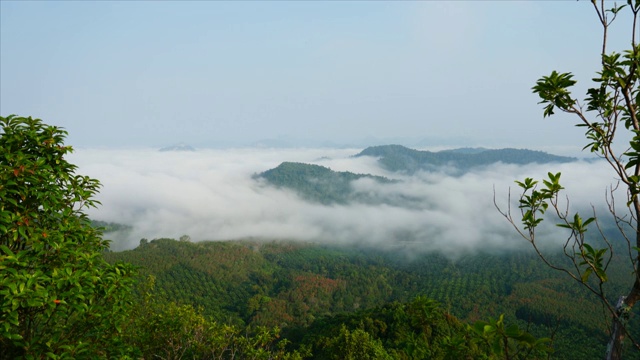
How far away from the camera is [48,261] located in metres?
6.30

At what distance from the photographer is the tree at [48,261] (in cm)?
546

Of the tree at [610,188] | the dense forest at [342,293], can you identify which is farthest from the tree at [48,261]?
the dense forest at [342,293]

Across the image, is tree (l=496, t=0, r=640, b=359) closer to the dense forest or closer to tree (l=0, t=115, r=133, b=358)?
tree (l=0, t=115, r=133, b=358)

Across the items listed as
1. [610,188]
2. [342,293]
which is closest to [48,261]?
[610,188]

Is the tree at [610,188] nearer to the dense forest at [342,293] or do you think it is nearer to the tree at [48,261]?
the tree at [48,261]

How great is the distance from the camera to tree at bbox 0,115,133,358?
5457mm

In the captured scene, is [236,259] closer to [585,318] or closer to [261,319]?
[261,319]

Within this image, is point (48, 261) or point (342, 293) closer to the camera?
point (48, 261)

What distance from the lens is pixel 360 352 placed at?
1071 inches

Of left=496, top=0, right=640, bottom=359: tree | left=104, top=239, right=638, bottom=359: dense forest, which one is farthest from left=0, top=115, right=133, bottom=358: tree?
left=104, top=239, right=638, bottom=359: dense forest

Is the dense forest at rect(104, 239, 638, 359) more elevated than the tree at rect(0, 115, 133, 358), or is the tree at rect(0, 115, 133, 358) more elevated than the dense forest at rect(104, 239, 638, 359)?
the tree at rect(0, 115, 133, 358)

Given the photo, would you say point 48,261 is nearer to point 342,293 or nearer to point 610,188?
point 610,188

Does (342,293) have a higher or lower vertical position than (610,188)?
lower

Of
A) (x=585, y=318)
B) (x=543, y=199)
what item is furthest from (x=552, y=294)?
(x=543, y=199)
